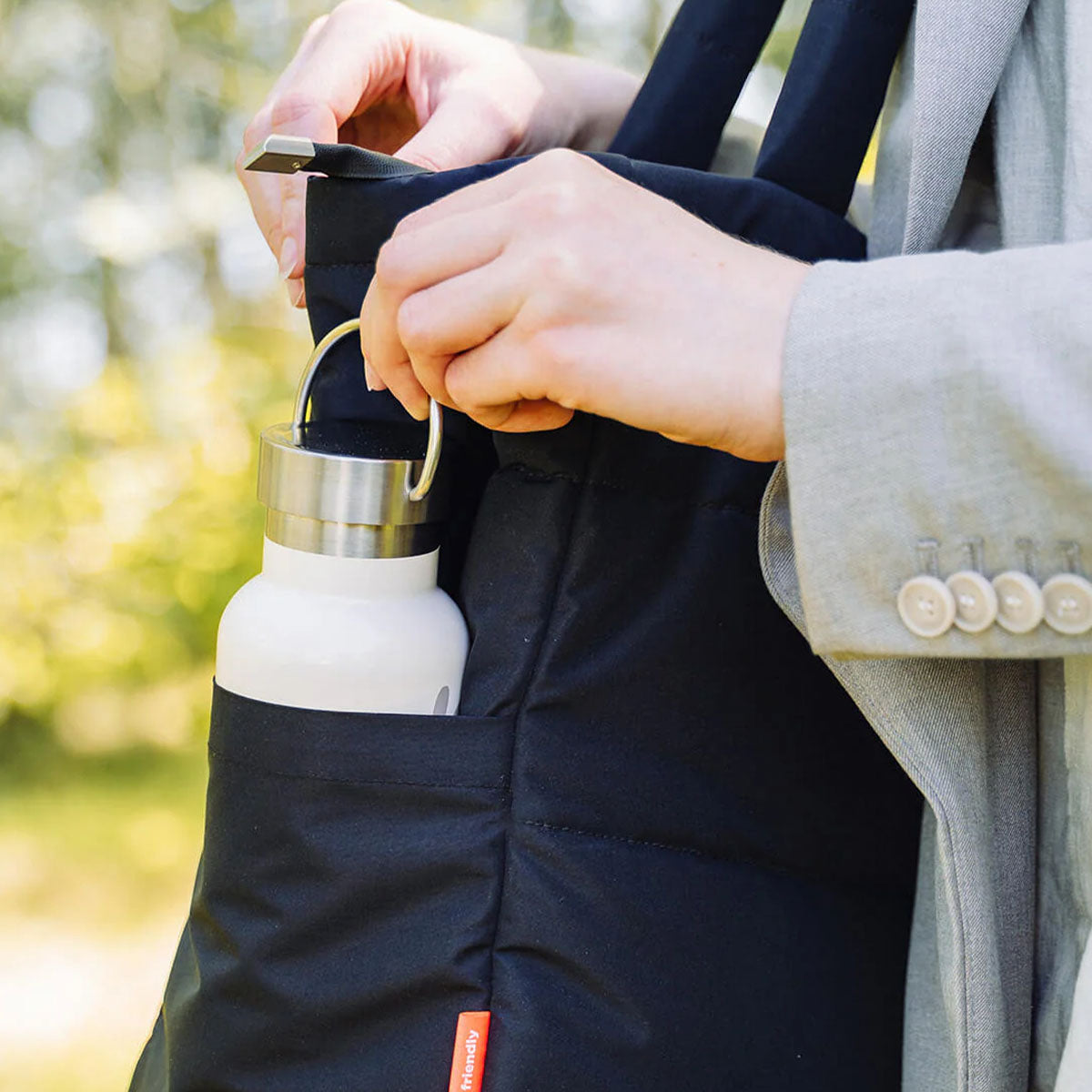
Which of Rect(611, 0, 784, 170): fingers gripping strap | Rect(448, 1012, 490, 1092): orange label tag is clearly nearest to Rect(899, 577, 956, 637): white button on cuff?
Rect(448, 1012, 490, 1092): orange label tag

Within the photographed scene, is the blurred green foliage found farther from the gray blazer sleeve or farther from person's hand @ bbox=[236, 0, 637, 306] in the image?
the gray blazer sleeve

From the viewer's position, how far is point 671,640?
786mm

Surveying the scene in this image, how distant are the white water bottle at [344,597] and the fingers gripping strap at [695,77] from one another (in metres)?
0.34

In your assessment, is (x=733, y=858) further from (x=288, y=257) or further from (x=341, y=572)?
(x=288, y=257)

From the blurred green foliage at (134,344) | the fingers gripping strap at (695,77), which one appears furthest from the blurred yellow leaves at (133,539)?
the fingers gripping strap at (695,77)

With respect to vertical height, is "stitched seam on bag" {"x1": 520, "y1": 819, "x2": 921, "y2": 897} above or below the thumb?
below

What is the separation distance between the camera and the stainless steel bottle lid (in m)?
0.76

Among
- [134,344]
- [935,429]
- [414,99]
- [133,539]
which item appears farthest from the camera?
[134,344]

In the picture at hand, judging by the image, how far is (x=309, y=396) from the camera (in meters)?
0.88

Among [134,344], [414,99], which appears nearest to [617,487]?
[414,99]

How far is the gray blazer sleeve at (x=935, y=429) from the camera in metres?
0.60

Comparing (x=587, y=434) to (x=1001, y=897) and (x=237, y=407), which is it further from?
(x=237, y=407)

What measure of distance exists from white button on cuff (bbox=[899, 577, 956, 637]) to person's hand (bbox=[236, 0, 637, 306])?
55 cm

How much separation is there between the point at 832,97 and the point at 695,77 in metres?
0.13
